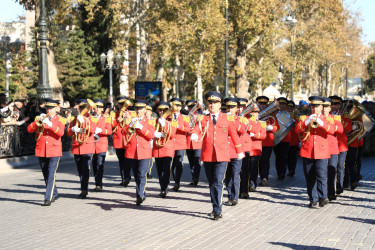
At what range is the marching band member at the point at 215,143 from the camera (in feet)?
33.4

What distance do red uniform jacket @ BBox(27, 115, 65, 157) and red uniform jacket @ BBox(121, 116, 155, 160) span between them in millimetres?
1267

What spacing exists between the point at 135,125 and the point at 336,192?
170 inches

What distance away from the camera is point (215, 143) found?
33.8ft

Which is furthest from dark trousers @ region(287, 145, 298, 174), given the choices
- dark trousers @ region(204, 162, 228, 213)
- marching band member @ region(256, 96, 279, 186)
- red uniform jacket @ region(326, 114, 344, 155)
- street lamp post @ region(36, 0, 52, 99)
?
street lamp post @ region(36, 0, 52, 99)

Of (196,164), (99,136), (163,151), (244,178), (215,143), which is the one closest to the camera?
(215,143)

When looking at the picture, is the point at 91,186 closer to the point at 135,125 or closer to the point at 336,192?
the point at 135,125

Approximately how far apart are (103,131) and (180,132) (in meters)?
1.66

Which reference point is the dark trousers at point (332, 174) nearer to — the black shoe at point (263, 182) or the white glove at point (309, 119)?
the white glove at point (309, 119)

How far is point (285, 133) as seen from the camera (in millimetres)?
15070

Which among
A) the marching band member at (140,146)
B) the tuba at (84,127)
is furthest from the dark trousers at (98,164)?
the marching band member at (140,146)

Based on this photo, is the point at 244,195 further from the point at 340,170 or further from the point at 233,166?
the point at 340,170

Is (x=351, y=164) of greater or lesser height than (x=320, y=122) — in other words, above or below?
below

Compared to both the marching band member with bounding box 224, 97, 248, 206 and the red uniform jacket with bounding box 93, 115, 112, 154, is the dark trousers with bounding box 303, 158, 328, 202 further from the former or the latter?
the red uniform jacket with bounding box 93, 115, 112, 154

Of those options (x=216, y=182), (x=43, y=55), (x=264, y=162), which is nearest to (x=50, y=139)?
(x=216, y=182)
